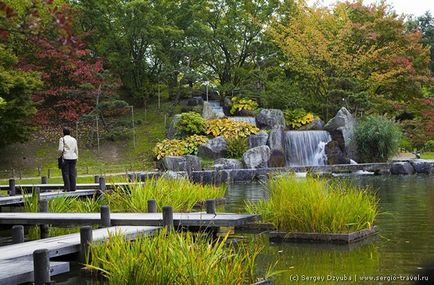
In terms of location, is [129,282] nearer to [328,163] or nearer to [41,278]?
[41,278]

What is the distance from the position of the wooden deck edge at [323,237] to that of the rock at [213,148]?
13.9 metres

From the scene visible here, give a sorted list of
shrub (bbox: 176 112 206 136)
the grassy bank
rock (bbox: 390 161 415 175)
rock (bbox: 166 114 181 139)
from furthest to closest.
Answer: rock (bbox: 166 114 181 139), shrub (bbox: 176 112 206 136), the grassy bank, rock (bbox: 390 161 415 175)

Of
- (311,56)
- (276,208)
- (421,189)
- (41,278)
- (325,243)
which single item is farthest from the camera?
(311,56)

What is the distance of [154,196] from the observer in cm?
1056

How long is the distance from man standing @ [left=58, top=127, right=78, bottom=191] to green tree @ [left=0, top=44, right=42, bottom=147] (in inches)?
320

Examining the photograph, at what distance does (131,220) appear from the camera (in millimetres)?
8164

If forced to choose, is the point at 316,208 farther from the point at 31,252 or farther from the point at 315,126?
the point at 315,126

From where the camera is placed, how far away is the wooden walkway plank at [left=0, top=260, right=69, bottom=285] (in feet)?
17.1

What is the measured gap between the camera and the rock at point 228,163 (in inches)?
823

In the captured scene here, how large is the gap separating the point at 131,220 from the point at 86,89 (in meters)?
16.7

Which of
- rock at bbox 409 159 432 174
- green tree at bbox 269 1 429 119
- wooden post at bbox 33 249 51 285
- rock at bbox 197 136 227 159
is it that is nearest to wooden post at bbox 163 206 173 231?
wooden post at bbox 33 249 51 285

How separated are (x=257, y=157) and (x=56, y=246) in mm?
15582

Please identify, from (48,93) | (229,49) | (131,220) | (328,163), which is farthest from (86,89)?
(131,220)

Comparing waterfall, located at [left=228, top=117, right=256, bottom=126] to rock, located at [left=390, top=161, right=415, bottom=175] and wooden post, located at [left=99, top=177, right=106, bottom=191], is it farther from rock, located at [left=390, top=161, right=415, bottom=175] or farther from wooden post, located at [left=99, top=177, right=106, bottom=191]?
wooden post, located at [left=99, top=177, right=106, bottom=191]
